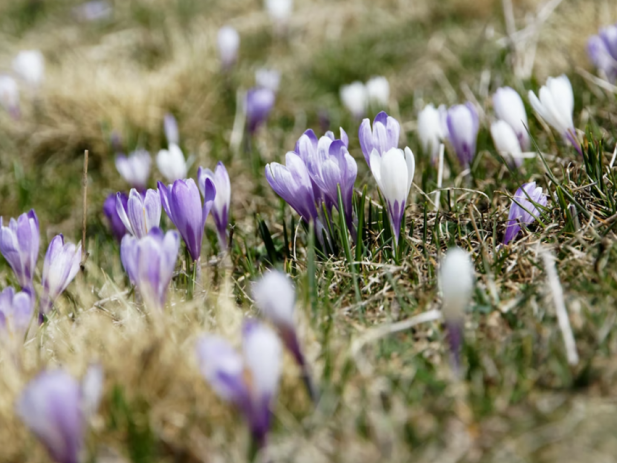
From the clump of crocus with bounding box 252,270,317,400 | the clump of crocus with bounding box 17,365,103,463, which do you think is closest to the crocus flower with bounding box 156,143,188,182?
the clump of crocus with bounding box 252,270,317,400

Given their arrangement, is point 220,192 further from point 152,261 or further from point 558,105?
point 558,105

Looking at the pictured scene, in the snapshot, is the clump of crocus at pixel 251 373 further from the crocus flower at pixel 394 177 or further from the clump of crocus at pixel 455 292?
the crocus flower at pixel 394 177

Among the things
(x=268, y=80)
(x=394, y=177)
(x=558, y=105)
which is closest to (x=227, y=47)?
(x=268, y=80)

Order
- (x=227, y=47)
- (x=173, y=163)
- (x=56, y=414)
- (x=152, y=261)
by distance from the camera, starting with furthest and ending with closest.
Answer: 1. (x=227, y=47)
2. (x=173, y=163)
3. (x=152, y=261)
4. (x=56, y=414)

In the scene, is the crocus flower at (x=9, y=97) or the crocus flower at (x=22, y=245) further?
the crocus flower at (x=9, y=97)

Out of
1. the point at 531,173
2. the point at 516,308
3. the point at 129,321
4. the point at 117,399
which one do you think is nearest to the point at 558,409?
the point at 516,308

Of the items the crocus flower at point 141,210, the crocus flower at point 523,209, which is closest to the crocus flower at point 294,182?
the crocus flower at point 141,210

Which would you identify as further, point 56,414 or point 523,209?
point 523,209
